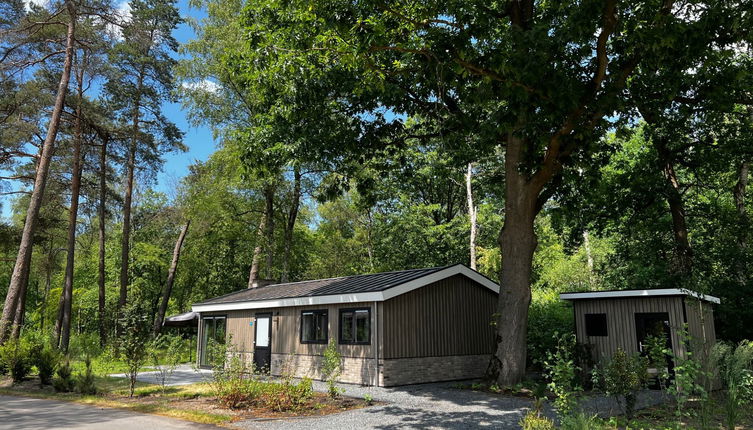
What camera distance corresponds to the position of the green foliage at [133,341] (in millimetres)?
11562

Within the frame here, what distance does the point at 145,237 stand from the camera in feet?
111

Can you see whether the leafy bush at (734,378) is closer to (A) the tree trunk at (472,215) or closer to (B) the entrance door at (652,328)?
(B) the entrance door at (652,328)

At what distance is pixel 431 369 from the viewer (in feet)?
45.3

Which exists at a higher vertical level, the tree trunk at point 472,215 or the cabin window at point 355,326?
the tree trunk at point 472,215

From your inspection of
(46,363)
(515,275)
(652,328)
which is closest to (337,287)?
(515,275)

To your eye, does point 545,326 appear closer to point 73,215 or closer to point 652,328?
point 652,328

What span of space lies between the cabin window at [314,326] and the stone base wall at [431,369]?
8.21 feet

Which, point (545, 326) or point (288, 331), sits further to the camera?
point (545, 326)

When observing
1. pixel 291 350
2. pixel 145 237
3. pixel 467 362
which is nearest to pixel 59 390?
pixel 291 350

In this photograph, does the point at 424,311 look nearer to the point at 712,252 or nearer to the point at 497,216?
the point at 712,252

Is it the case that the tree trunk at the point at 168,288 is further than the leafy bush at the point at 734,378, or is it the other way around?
the tree trunk at the point at 168,288

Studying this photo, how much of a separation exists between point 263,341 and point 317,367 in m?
2.95

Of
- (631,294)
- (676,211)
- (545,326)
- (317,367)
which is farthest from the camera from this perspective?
(676,211)

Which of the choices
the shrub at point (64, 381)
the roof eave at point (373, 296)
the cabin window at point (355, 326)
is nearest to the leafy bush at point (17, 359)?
the shrub at point (64, 381)
